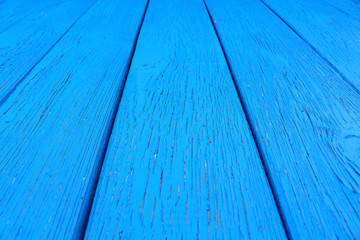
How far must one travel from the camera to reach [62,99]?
42cm

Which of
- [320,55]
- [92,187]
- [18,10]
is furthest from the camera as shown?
[18,10]

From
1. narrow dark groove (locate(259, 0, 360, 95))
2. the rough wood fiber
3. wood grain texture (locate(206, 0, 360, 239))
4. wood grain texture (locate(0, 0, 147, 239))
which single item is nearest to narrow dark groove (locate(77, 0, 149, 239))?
wood grain texture (locate(0, 0, 147, 239))

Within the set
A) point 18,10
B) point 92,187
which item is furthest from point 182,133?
point 18,10

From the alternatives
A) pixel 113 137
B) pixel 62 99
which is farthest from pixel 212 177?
pixel 62 99

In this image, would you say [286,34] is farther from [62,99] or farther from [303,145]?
[62,99]

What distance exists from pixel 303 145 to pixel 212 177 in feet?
0.56

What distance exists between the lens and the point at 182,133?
35 cm

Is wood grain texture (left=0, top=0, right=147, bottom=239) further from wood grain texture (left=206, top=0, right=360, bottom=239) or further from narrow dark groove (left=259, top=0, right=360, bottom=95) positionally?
narrow dark groove (left=259, top=0, right=360, bottom=95)

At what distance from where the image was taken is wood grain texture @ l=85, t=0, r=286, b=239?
26 cm

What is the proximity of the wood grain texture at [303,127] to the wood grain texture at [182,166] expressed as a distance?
28 mm

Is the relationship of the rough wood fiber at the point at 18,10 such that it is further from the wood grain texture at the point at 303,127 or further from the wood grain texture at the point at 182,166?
the wood grain texture at the point at 303,127

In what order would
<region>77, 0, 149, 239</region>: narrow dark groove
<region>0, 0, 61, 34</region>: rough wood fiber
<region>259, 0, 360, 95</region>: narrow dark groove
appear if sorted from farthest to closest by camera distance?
<region>0, 0, 61, 34</region>: rough wood fiber → <region>259, 0, 360, 95</region>: narrow dark groove → <region>77, 0, 149, 239</region>: narrow dark groove

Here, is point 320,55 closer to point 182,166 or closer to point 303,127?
point 303,127

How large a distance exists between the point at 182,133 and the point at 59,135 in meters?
0.22
